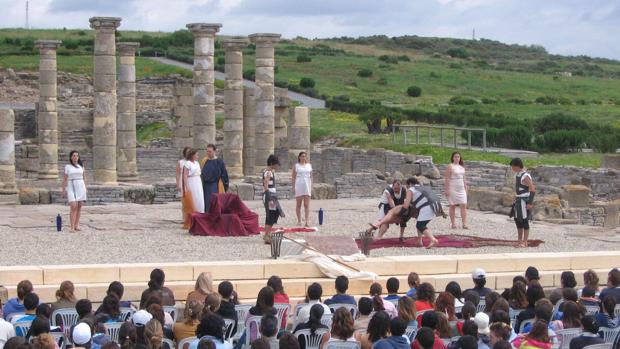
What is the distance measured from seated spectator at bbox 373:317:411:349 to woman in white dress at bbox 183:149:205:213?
14.0m

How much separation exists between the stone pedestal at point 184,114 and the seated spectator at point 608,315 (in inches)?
1245

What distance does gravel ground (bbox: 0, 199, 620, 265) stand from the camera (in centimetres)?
2258

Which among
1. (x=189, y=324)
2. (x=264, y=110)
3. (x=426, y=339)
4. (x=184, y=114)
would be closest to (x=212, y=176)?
(x=189, y=324)

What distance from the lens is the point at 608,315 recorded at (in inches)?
594

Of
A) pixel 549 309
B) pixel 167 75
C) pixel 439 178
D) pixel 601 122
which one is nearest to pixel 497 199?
pixel 439 178

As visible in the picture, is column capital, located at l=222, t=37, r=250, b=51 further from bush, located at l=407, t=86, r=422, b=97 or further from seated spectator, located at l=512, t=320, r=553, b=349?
bush, located at l=407, t=86, r=422, b=97

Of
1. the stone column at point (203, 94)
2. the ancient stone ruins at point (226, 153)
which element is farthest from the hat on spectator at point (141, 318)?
the stone column at point (203, 94)

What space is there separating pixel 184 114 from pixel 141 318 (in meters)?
32.4

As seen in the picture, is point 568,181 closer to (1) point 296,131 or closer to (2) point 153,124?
(1) point 296,131

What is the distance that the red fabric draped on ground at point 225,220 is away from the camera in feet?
84.4

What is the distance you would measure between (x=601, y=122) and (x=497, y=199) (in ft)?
87.6

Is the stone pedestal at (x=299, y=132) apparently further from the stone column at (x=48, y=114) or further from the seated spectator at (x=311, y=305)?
the seated spectator at (x=311, y=305)

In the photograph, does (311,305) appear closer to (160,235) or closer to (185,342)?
(185,342)

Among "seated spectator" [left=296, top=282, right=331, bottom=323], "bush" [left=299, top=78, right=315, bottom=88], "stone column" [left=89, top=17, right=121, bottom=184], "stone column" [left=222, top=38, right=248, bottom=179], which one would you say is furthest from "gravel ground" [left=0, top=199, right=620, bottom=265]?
"bush" [left=299, top=78, right=315, bottom=88]
